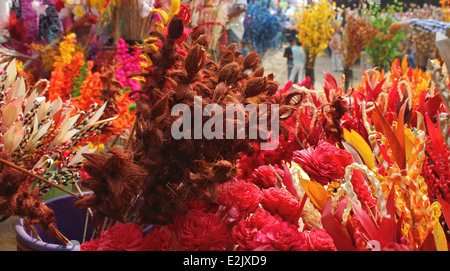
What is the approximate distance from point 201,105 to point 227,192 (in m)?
0.16

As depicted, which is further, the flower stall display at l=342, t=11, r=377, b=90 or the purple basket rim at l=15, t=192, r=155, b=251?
the flower stall display at l=342, t=11, r=377, b=90

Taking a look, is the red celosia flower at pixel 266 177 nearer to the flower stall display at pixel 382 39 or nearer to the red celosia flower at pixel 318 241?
the red celosia flower at pixel 318 241

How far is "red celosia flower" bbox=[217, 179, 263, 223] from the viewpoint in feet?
1.98

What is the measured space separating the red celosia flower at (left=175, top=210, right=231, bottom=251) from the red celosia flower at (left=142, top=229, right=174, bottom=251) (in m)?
0.02

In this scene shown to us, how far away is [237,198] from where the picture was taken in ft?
1.98

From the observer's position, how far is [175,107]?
0.57 m

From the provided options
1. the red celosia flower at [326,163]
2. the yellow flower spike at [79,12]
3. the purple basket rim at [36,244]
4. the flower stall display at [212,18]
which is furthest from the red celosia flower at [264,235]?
the flower stall display at [212,18]

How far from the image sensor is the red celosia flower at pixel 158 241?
559 millimetres

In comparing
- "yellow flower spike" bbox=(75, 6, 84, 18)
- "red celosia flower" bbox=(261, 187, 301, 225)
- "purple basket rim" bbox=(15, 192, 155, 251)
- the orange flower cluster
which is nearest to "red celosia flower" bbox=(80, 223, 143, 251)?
"purple basket rim" bbox=(15, 192, 155, 251)

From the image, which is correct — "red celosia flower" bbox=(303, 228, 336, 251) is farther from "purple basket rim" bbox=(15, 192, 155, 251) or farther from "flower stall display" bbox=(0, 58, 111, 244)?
"flower stall display" bbox=(0, 58, 111, 244)

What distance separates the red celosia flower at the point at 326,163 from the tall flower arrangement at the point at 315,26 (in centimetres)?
349

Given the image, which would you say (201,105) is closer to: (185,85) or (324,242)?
(185,85)

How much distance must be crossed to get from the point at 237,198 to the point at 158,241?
0.46 ft

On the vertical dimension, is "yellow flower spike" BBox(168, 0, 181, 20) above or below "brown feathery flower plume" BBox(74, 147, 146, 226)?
above
